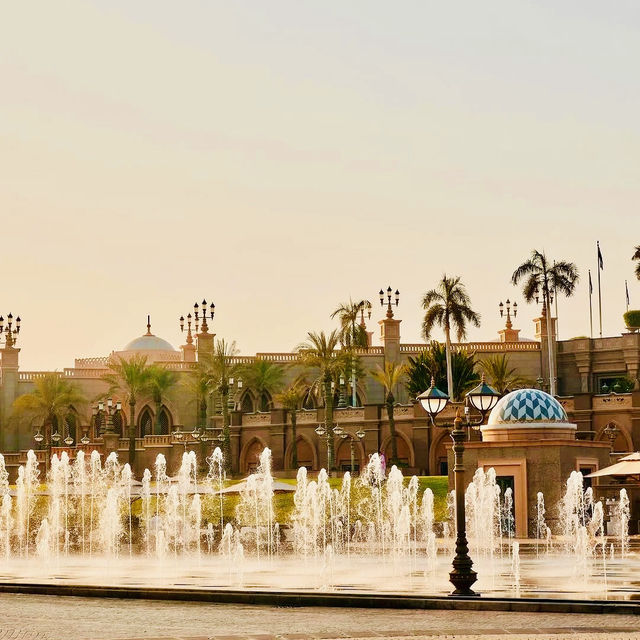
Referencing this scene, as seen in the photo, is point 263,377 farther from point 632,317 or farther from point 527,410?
point 527,410

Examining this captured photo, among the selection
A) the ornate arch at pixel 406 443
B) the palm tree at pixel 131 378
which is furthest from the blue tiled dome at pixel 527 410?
the palm tree at pixel 131 378

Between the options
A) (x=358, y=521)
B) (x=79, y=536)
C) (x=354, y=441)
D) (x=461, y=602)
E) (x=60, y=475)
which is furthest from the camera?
(x=354, y=441)

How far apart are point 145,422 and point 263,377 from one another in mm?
8668

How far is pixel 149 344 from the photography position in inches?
3241

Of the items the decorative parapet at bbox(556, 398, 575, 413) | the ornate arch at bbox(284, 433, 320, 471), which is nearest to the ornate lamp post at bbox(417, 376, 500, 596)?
the decorative parapet at bbox(556, 398, 575, 413)

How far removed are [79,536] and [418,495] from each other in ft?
43.2

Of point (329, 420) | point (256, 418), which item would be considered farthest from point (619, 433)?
point (256, 418)

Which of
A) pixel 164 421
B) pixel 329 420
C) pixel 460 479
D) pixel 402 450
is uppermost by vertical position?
pixel 164 421

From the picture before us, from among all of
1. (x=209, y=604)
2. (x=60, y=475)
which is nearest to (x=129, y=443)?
(x=60, y=475)

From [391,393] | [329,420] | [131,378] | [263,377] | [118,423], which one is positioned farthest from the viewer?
[118,423]

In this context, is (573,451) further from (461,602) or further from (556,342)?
(556,342)

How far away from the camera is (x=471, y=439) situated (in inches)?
1583

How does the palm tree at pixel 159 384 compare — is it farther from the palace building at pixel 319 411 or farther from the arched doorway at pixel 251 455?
the arched doorway at pixel 251 455

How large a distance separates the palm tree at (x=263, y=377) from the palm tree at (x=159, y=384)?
461 cm
